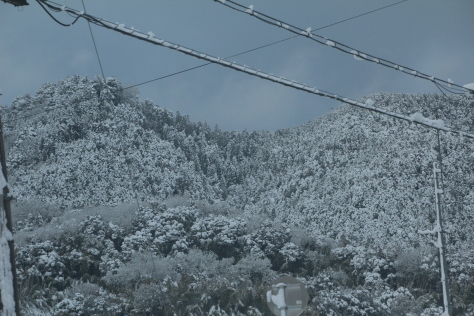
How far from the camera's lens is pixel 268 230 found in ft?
148

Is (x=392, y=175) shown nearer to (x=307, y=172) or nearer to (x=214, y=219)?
(x=307, y=172)

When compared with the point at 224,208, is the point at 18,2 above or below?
below

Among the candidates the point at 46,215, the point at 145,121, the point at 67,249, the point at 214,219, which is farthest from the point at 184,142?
the point at 67,249

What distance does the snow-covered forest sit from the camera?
35.7m

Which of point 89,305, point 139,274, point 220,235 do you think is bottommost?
point 89,305

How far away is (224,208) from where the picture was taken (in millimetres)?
58312

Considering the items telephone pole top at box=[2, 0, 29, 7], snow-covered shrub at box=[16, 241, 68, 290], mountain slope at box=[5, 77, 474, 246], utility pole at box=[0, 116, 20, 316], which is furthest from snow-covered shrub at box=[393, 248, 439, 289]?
telephone pole top at box=[2, 0, 29, 7]

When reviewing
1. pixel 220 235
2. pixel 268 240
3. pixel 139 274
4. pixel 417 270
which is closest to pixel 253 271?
pixel 268 240

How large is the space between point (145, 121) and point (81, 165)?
15112 millimetres

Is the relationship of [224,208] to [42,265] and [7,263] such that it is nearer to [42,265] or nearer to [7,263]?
[42,265]

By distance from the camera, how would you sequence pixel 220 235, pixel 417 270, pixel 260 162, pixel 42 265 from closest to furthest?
1. pixel 42 265
2. pixel 417 270
3. pixel 220 235
4. pixel 260 162

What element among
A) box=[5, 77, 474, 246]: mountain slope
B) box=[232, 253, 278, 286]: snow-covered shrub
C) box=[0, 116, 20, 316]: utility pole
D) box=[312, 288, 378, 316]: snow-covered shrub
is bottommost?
box=[312, 288, 378, 316]: snow-covered shrub

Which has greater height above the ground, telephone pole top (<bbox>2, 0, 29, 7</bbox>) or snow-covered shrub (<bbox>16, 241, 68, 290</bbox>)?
telephone pole top (<bbox>2, 0, 29, 7</bbox>)

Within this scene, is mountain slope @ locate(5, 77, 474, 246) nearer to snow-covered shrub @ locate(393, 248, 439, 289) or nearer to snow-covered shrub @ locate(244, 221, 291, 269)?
snow-covered shrub @ locate(393, 248, 439, 289)
